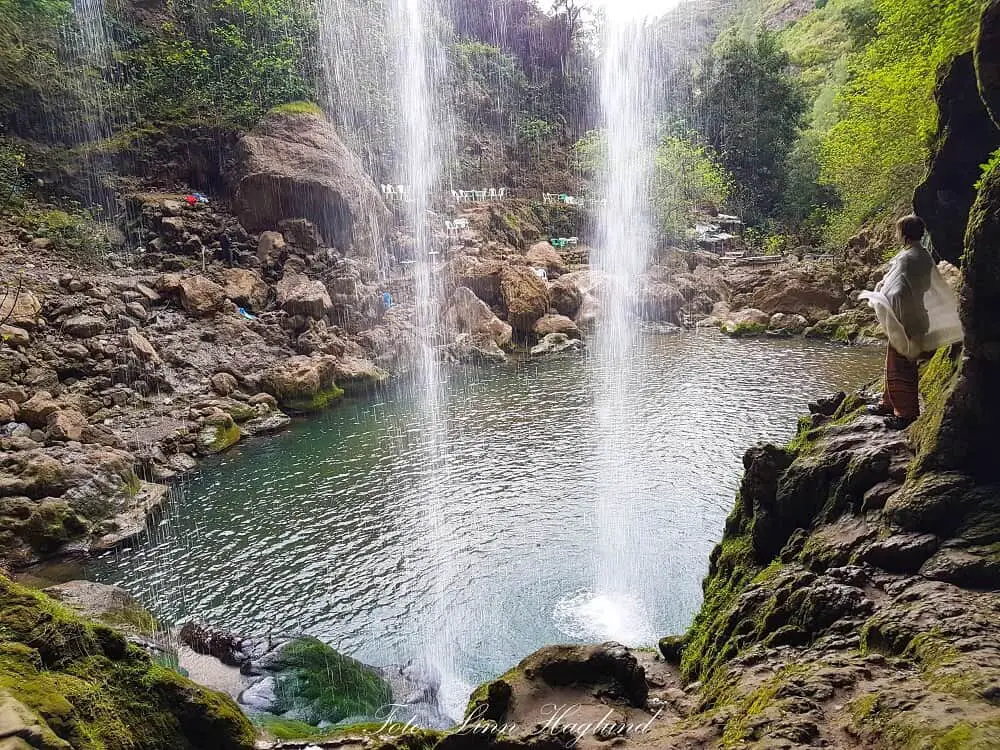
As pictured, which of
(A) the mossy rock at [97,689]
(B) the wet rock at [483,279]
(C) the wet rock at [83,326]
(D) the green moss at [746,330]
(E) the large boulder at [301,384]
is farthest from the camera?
(B) the wet rock at [483,279]

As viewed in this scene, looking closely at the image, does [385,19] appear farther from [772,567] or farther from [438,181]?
[772,567]

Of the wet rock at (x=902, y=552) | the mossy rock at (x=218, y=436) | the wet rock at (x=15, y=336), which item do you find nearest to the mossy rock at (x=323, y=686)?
the wet rock at (x=902, y=552)

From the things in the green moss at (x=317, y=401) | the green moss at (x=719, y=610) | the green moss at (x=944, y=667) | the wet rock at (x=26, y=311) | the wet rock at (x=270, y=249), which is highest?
the wet rock at (x=270, y=249)

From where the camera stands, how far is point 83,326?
18.5 meters

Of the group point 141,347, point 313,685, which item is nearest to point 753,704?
point 313,685

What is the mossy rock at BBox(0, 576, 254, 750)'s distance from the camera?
315cm

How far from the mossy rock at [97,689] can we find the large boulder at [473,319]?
23589 mm

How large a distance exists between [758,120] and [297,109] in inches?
1257

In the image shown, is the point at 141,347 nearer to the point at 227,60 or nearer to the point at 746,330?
the point at 227,60

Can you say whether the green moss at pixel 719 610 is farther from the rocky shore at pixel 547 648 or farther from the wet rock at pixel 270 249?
the wet rock at pixel 270 249

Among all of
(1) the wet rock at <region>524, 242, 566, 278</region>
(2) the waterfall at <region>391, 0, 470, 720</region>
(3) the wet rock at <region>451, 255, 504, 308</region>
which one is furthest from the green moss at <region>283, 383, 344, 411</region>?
(1) the wet rock at <region>524, 242, 566, 278</region>

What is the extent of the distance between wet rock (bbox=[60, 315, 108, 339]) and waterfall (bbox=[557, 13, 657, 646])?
629 inches

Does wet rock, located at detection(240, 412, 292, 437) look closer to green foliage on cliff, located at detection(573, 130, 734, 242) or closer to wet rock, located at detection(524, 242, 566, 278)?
wet rock, located at detection(524, 242, 566, 278)

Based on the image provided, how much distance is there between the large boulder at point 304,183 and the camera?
27.2 metres
